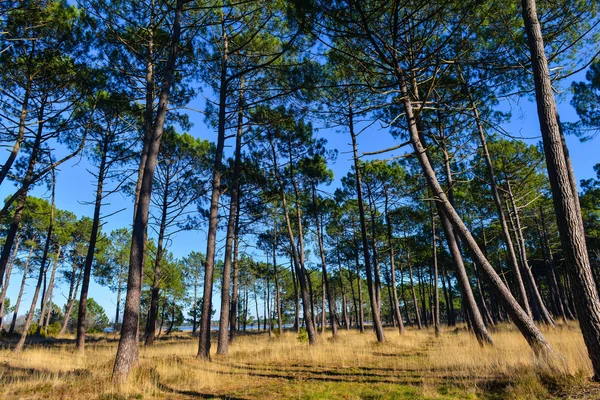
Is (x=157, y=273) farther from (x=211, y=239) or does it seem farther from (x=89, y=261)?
(x=211, y=239)

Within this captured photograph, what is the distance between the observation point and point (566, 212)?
163 inches

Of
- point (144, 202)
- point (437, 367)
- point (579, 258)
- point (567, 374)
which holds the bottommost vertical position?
point (437, 367)

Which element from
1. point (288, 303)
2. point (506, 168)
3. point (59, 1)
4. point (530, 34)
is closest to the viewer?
point (530, 34)

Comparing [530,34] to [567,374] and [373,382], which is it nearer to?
[567,374]

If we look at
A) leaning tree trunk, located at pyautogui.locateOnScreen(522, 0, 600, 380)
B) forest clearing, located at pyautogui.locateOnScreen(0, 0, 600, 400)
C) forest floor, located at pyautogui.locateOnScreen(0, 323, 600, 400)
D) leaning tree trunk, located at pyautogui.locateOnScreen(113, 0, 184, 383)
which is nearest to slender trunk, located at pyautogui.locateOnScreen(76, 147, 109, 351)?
forest clearing, located at pyautogui.locateOnScreen(0, 0, 600, 400)

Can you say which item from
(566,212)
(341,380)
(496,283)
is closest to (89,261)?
(341,380)

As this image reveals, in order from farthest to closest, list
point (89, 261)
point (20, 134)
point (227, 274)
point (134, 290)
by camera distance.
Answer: point (89, 261), point (227, 274), point (20, 134), point (134, 290)

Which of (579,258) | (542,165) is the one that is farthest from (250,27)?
(542,165)

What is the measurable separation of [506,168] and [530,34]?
Result: 428 inches

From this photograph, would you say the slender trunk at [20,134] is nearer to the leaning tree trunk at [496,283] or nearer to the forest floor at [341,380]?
the forest floor at [341,380]

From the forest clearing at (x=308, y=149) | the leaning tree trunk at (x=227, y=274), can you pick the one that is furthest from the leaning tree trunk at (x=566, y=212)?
the leaning tree trunk at (x=227, y=274)

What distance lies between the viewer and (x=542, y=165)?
14578 millimetres

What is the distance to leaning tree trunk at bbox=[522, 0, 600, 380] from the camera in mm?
3744

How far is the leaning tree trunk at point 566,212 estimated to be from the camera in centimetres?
374
